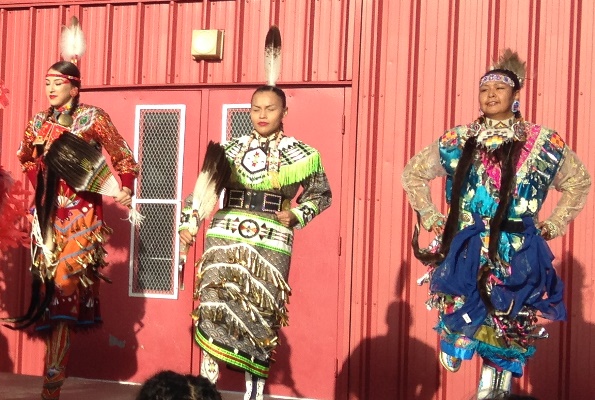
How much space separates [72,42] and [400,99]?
2308 millimetres

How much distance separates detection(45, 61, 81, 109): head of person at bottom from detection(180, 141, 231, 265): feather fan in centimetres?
149

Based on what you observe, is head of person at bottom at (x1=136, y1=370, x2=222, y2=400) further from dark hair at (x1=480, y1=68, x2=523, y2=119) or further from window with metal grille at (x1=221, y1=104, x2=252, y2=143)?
window with metal grille at (x1=221, y1=104, x2=252, y2=143)

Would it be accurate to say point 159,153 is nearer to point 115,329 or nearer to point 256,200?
point 115,329

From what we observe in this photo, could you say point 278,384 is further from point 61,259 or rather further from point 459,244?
point 459,244

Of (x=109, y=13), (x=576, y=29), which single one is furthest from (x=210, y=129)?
(x=576, y=29)

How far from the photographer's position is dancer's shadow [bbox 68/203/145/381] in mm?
9539

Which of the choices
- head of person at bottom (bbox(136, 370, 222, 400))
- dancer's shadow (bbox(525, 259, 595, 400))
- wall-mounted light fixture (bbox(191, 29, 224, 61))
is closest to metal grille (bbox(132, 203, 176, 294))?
wall-mounted light fixture (bbox(191, 29, 224, 61))

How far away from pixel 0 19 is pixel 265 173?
13.0 ft

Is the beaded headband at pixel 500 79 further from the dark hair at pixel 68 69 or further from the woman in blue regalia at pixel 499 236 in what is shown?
the dark hair at pixel 68 69

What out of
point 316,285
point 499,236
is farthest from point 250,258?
point 316,285

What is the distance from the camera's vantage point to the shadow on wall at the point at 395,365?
8672 mm

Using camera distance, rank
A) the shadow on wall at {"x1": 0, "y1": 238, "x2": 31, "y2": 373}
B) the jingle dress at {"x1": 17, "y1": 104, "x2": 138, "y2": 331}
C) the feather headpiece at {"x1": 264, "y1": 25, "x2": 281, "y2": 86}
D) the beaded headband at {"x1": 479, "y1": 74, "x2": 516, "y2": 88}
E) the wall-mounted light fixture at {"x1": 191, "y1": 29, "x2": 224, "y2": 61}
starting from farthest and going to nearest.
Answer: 1. the shadow on wall at {"x1": 0, "y1": 238, "x2": 31, "y2": 373}
2. the wall-mounted light fixture at {"x1": 191, "y1": 29, "x2": 224, "y2": 61}
3. the jingle dress at {"x1": 17, "y1": 104, "x2": 138, "y2": 331}
4. the feather headpiece at {"x1": 264, "y1": 25, "x2": 281, "y2": 86}
5. the beaded headband at {"x1": 479, "y1": 74, "x2": 516, "y2": 88}

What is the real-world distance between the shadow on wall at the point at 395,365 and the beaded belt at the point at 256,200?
1939 mm

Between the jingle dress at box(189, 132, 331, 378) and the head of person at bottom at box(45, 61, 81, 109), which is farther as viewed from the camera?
the head of person at bottom at box(45, 61, 81, 109)
